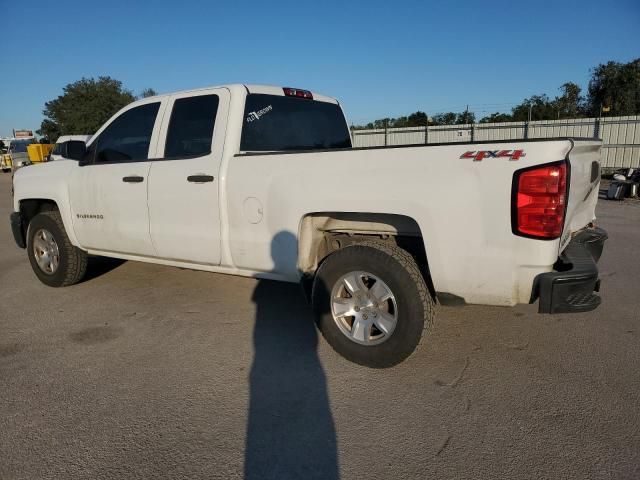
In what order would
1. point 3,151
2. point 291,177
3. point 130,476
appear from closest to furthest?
point 130,476 < point 291,177 < point 3,151

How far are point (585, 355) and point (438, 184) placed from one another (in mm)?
1808

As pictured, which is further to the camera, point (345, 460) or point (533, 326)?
point (533, 326)

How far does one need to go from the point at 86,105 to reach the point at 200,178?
4944 cm

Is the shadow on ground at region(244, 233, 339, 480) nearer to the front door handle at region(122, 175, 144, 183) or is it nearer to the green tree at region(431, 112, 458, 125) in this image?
the front door handle at region(122, 175, 144, 183)

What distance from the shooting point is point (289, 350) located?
360cm

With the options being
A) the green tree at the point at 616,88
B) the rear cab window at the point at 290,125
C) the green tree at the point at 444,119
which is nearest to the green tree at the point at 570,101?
the green tree at the point at 616,88

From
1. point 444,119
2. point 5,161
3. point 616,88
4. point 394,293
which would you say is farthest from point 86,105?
point 394,293

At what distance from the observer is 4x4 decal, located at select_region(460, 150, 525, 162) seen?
2.58 m

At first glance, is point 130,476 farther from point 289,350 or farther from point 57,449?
point 289,350

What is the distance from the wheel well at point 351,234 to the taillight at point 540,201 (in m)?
0.73

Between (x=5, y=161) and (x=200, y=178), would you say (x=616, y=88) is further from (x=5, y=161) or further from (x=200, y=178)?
(x=5, y=161)

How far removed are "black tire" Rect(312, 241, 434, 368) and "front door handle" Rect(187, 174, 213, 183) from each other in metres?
1.20

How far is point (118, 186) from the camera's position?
444cm

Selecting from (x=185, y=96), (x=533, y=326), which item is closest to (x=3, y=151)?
(x=185, y=96)
